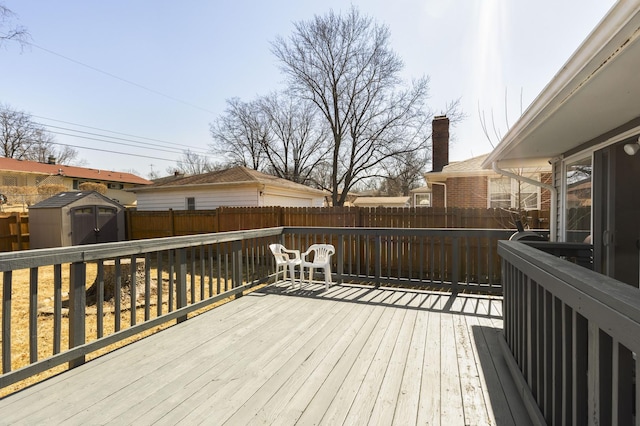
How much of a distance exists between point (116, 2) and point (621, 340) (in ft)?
40.3

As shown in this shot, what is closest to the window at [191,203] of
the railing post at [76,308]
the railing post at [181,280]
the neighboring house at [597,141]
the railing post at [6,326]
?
the railing post at [181,280]

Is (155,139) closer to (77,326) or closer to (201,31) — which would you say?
(201,31)

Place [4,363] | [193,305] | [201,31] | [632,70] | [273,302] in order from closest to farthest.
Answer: [632,70], [4,363], [193,305], [273,302], [201,31]

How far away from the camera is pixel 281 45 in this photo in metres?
15.0

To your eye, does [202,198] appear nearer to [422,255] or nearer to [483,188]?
[422,255]

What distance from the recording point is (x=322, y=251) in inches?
209

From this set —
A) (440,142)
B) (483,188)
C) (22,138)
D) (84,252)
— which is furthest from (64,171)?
(483,188)

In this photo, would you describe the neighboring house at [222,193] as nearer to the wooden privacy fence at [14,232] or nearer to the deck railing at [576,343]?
the wooden privacy fence at [14,232]

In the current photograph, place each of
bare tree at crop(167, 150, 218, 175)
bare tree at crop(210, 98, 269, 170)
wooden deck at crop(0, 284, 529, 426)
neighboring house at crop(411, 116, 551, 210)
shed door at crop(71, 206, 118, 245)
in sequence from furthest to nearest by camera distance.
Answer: bare tree at crop(167, 150, 218, 175) < bare tree at crop(210, 98, 269, 170) < shed door at crop(71, 206, 118, 245) < neighboring house at crop(411, 116, 551, 210) < wooden deck at crop(0, 284, 529, 426)

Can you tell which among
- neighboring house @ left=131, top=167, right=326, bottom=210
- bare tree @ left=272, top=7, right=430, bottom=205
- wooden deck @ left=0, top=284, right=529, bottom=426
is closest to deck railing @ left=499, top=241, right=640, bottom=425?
wooden deck @ left=0, top=284, right=529, bottom=426

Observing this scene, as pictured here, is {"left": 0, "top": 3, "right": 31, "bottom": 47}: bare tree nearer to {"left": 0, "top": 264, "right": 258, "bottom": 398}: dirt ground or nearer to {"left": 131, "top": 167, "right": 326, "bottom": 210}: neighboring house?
{"left": 131, "top": 167, "right": 326, "bottom": 210}: neighboring house

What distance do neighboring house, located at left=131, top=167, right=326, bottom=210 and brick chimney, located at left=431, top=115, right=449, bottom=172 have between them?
591cm

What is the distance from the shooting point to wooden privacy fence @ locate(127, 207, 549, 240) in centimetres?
654

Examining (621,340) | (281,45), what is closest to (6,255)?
(621,340)
